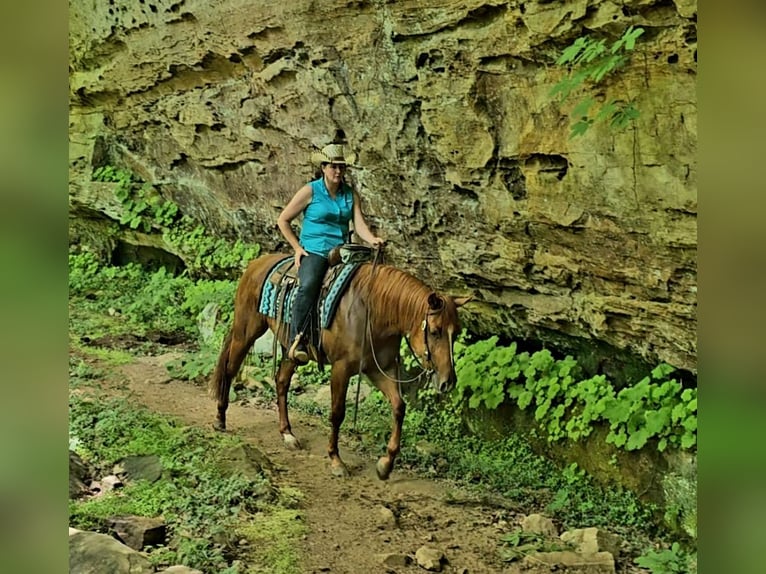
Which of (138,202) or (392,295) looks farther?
(138,202)

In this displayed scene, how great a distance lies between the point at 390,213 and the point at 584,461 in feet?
5.22

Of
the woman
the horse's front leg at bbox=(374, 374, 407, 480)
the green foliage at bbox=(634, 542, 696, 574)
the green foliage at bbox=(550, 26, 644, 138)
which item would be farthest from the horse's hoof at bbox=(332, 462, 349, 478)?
the green foliage at bbox=(550, 26, 644, 138)

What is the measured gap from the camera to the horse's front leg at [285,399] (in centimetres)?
295

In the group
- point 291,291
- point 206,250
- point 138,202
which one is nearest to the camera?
point 291,291

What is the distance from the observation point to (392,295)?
2.79 m

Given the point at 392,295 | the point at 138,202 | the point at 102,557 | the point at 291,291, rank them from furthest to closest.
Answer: the point at 138,202 → the point at 291,291 → the point at 392,295 → the point at 102,557

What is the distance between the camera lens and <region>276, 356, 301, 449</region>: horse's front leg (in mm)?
2949

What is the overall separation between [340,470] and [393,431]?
0.28 meters

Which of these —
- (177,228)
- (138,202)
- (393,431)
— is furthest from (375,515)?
(138,202)

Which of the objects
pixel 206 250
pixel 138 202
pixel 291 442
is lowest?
pixel 291 442

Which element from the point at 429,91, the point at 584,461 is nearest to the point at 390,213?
the point at 429,91

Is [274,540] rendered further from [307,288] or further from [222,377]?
[307,288]

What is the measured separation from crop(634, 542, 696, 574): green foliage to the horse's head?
95 cm

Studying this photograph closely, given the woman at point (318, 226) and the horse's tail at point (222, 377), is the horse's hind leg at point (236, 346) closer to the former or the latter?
the horse's tail at point (222, 377)
